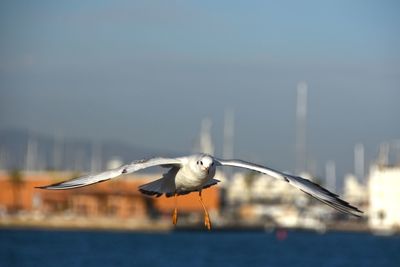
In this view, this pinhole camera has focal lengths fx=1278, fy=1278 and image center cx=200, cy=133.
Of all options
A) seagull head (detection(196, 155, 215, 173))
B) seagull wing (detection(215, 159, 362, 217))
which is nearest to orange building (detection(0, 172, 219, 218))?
seagull wing (detection(215, 159, 362, 217))

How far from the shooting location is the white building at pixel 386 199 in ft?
414

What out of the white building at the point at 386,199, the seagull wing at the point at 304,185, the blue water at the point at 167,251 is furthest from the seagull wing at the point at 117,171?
the white building at the point at 386,199

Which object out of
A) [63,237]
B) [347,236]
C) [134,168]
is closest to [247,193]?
[347,236]

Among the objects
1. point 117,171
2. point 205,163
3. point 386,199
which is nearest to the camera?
point 205,163

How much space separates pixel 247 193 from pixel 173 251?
265 ft

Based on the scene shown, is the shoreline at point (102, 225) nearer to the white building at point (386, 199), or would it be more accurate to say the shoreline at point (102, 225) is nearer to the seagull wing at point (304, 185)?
the white building at point (386, 199)

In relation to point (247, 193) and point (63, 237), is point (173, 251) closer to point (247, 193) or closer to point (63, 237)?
point (63, 237)

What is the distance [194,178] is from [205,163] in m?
0.67

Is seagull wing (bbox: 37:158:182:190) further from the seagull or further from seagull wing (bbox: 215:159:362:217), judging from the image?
seagull wing (bbox: 215:159:362:217)

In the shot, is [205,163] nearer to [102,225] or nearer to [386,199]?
[102,225]

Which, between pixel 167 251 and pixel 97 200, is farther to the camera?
pixel 97 200

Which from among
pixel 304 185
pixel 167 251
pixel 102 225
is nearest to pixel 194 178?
pixel 304 185

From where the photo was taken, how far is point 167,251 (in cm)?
8725

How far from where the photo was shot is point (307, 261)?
76.2m
